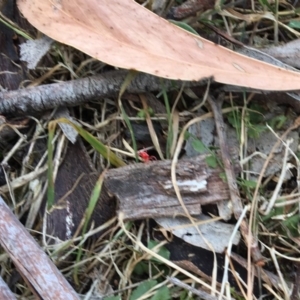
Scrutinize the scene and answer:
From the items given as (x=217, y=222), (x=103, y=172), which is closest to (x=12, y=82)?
(x=103, y=172)

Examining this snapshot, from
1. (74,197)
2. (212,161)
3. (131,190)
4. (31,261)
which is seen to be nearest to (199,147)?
(212,161)

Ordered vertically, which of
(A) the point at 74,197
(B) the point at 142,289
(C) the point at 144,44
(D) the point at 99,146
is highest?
(C) the point at 144,44

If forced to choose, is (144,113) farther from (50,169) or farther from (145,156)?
(50,169)

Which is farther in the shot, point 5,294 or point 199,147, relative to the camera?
point 199,147

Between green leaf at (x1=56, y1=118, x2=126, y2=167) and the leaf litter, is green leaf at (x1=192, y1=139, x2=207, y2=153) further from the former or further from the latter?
green leaf at (x1=56, y1=118, x2=126, y2=167)

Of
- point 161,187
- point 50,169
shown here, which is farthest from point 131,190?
point 50,169

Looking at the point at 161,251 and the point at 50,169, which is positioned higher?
the point at 50,169

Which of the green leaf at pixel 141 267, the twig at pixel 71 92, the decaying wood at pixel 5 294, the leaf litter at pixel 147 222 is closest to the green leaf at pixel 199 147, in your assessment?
the leaf litter at pixel 147 222
